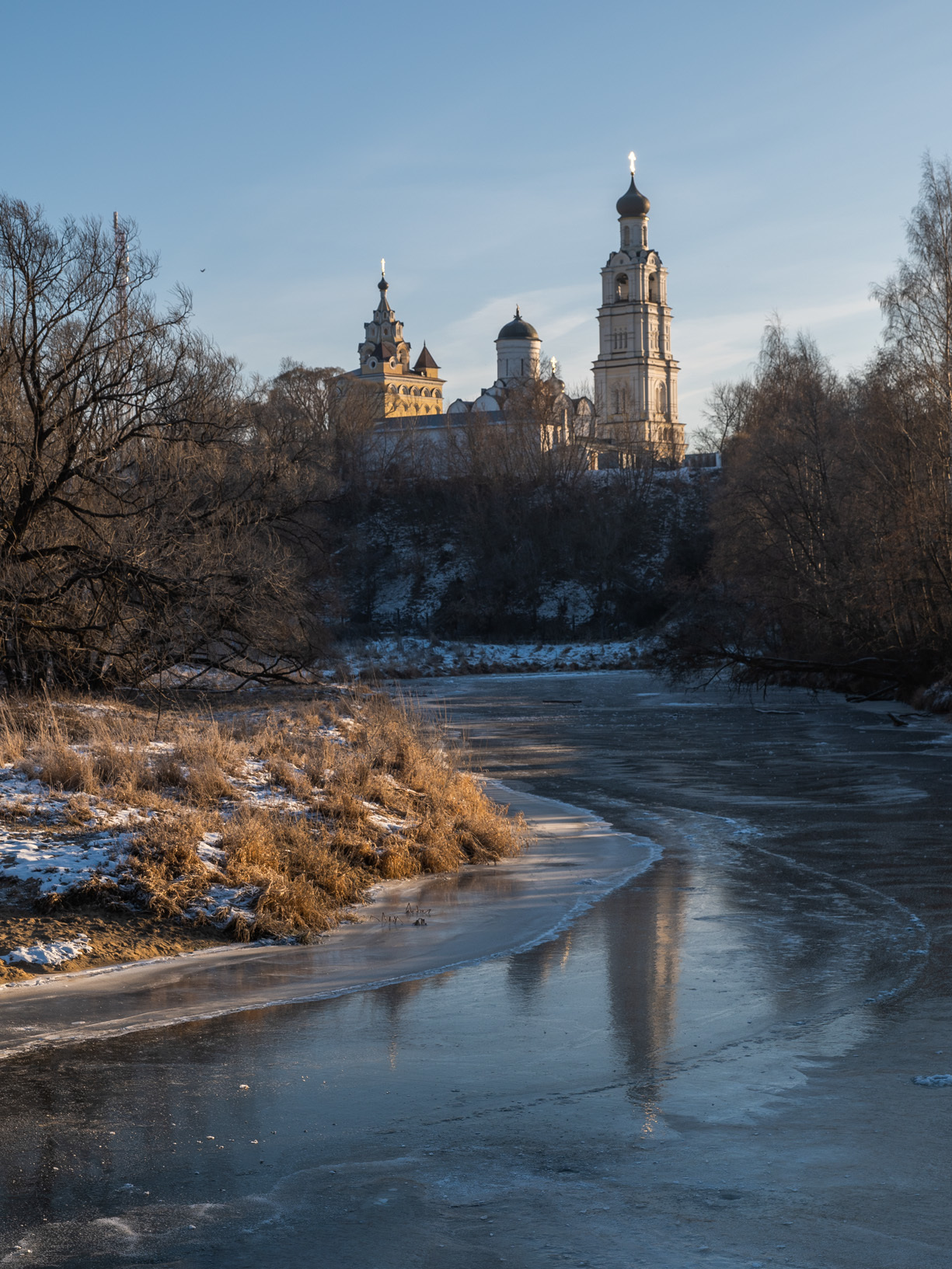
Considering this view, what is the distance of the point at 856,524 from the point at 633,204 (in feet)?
378

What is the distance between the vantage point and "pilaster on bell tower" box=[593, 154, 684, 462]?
14600 cm

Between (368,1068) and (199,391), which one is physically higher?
(199,391)

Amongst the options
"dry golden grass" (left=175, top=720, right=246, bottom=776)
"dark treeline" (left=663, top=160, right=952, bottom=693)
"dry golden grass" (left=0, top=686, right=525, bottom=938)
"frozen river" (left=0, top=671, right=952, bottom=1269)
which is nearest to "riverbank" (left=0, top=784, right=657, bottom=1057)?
"frozen river" (left=0, top=671, right=952, bottom=1269)

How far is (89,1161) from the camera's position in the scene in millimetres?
5539

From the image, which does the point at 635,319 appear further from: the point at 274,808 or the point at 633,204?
the point at 274,808

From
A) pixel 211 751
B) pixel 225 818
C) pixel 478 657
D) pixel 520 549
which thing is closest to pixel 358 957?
pixel 225 818

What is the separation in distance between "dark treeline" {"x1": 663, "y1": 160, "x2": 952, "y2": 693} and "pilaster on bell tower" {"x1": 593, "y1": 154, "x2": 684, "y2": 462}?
10192 centimetres

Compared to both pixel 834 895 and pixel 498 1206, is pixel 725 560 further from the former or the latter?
pixel 498 1206

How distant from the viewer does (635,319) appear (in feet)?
484

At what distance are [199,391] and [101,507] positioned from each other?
9.07 feet

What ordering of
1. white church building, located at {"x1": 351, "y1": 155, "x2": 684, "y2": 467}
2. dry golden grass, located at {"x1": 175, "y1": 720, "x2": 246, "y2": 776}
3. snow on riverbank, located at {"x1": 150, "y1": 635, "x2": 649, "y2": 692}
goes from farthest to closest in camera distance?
1. white church building, located at {"x1": 351, "y1": 155, "x2": 684, "y2": 467}
2. snow on riverbank, located at {"x1": 150, "y1": 635, "x2": 649, "y2": 692}
3. dry golden grass, located at {"x1": 175, "y1": 720, "x2": 246, "y2": 776}

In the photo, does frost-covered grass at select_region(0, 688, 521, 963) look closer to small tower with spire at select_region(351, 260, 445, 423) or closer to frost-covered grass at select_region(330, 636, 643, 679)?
frost-covered grass at select_region(330, 636, 643, 679)

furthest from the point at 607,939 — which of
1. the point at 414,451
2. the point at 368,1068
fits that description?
the point at 414,451

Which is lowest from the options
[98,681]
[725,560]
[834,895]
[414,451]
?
[834,895]
